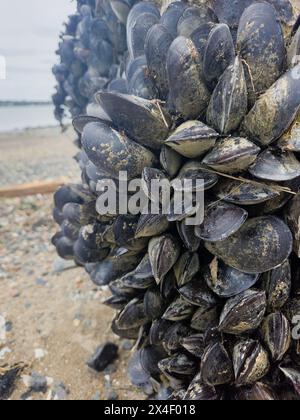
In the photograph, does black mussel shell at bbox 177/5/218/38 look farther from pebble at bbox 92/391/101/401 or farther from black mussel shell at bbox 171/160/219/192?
pebble at bbox 92/391/101/401

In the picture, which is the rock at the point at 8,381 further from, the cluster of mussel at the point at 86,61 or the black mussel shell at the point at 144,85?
the black mussel shell at the point at 144,85

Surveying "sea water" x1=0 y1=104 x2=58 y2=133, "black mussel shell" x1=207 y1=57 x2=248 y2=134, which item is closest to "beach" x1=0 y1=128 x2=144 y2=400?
"black mussel shell" x1=207 y1=57 x2=248 y2=134

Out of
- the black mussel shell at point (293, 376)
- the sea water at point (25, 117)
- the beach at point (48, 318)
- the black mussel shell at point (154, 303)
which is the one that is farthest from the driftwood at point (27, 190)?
the sea water at point (25, 117)

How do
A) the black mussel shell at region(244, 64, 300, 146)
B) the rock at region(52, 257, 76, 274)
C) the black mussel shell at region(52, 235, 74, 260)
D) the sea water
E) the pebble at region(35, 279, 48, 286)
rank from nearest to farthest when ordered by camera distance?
1. the black mussel shell at region(244, 64, 300, 146)
2. the black mussel shell at region(52, 235, 74, 260)
3. the pebble at region(35, 279, 48, 286)
4. the rock at region(52, 257, 76, 274)
5. the sea water

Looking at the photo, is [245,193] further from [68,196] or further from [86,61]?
[86,61]

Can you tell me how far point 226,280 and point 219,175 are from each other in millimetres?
365

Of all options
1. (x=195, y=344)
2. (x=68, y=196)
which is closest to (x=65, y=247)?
(x=68, y=196)

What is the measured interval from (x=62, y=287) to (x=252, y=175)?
188 cm

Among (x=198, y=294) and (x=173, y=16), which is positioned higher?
(x=173, y=16)

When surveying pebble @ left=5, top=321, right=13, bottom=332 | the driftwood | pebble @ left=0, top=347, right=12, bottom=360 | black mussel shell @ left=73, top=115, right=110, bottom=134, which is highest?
black mussel shell @ left=73, top=115, right=110, bottom=134

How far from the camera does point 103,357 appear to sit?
6.91 ft

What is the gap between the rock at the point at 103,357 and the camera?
2.08 meters

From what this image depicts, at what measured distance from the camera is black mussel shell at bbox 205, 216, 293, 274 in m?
1.27
